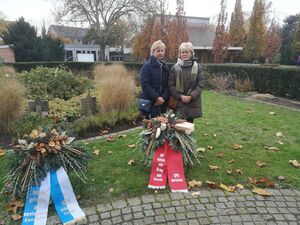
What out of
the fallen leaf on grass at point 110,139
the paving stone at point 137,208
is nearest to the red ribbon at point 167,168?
the paving stone at point 137,208

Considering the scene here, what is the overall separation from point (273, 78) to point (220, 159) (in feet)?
25.9

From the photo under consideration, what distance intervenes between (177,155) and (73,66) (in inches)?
877

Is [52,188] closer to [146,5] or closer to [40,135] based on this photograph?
[40,135]

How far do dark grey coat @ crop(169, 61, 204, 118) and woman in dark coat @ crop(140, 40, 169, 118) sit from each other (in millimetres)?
123

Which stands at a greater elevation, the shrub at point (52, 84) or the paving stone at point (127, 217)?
the shrub at point (52, 84)

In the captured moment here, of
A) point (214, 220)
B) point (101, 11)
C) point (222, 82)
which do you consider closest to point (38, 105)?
point (214, 220)

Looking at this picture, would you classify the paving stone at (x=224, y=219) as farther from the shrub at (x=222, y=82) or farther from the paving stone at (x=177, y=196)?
the shrub at (x=222, y=82)

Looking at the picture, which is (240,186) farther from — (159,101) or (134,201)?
(159,101)

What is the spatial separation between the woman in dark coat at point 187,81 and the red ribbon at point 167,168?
0.61m

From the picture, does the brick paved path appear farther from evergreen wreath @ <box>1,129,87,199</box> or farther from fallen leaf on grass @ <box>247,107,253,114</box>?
fallen leaf on grass @ <box>247,107,253,114</box>

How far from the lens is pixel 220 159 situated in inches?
177

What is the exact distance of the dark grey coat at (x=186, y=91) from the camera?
4.12 m

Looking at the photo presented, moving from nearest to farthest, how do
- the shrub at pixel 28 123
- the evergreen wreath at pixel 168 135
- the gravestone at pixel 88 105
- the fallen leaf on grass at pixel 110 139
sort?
the evergreen wreath at pixel 168 135
the fallen leaf on grass at pixel 110 139
the shrub at pixel 28 123
the gravestone at pixel 88 105

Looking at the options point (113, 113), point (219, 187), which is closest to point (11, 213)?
point (219, 187)
